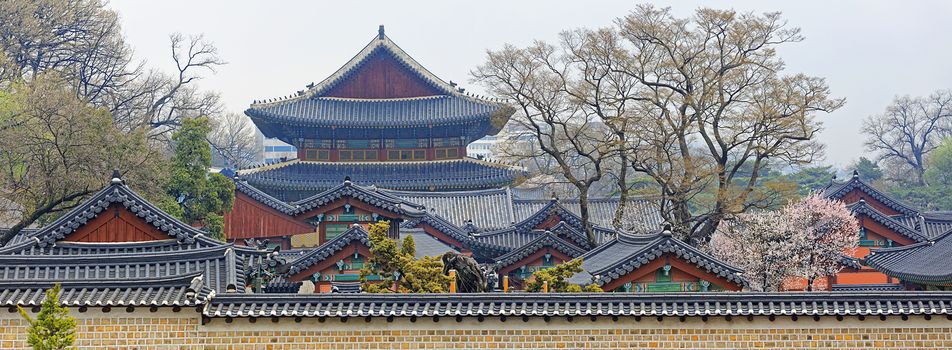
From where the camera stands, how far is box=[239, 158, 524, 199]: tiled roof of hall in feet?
193

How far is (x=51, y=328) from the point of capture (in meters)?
15.7

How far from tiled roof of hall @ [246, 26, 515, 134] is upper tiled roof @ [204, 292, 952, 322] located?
4062 cm

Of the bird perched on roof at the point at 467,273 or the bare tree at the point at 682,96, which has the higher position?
the bare tree at the point at 682,96

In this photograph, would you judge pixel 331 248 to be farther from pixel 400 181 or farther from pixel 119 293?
pixel 400 181

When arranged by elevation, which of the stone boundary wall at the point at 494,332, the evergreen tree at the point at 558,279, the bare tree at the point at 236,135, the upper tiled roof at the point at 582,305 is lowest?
the stone boundary wall at the point at 494,332

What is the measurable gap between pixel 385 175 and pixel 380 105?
13.2 ft

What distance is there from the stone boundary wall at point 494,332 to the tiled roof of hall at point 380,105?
133ft

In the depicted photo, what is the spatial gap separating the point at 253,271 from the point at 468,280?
8.52 meters

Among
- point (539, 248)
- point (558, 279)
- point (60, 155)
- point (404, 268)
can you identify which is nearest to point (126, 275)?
point (404, 268)

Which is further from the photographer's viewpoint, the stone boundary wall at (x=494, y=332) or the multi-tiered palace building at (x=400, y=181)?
the multi-tiered palace building at (x=400, y=181)

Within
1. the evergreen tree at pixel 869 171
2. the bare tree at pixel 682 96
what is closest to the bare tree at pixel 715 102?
the bare tree at pixel 682 96

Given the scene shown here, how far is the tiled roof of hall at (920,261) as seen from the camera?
29500 millimetres

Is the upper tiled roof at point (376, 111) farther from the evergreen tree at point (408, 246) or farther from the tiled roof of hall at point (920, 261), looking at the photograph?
the evergreen tree at point (408, 246)

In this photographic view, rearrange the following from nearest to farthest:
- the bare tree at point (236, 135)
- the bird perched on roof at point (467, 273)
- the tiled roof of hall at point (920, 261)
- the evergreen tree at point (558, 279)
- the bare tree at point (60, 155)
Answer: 1. the bird perched on roof at point (467, 273)
2. the evergreen tree at point (558, 279)
3. the tiled roof of hall at point (920, 261)
4. the bare tree at point (60, 155)
5. the bare tree at point (236, 135)
